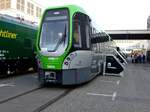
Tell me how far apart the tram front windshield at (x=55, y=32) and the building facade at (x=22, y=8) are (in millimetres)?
52526

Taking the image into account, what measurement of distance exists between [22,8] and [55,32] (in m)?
63.4

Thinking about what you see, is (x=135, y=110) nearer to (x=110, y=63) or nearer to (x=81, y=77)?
(x=81, y=77)

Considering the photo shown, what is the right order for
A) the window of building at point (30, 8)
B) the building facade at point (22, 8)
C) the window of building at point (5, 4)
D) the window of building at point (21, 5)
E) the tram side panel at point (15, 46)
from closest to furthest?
the tram side panel at point (15, 46)
the building facade at point (22, 8)
the window of building at point (5, 4)
the window of building at point (21, 5)
the window of building at point (30, 8)

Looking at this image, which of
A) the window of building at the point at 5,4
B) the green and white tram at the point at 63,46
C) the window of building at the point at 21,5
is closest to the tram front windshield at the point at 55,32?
the green and white tram at the point at 63,46

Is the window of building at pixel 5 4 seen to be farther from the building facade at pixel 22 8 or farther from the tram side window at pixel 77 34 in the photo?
the tram side window at pixel 77 34

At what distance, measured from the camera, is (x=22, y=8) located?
A: 7156cm

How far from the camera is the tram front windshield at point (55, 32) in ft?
34.9

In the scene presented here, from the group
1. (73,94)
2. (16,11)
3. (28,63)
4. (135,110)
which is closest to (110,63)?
(28,63)

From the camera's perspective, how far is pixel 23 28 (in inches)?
661

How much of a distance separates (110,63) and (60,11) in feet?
25.7

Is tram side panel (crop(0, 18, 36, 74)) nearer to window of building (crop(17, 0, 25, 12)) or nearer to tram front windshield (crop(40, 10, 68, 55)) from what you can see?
tram front windshield (crop(40, 10, 68, 55))

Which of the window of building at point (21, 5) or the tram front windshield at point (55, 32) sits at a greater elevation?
the window of building at point (21, 5)

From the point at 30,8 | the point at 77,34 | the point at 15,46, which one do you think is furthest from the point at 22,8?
the point at 77,34

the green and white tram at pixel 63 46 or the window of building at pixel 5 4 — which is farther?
the window of building at pixel 5 4
